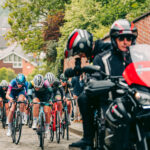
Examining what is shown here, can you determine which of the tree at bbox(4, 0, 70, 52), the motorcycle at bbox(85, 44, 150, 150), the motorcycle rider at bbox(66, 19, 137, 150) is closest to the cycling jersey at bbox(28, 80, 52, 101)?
the motorcycle rider at bbox(66, 19, 137, 150)

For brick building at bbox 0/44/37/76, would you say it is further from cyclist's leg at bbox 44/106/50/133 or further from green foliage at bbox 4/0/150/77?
cyclist's leg at bbox 44/106/50/133

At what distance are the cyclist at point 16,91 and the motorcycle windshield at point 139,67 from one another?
7518 millimetres

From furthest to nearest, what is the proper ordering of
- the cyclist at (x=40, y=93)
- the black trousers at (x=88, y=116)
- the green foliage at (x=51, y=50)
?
the green foliage at (x=51, y=50) < the cyclist at (x=40, y=93) < the black trousers at (x=88, y=116)

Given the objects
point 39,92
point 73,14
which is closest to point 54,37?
point 73,14

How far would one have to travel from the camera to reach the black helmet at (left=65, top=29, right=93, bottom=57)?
4965mm

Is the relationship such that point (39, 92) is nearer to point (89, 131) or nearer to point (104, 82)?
point (89, 131)

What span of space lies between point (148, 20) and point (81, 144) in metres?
7.92

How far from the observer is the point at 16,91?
12.3 meters

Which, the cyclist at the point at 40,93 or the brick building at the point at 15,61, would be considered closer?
the cyclist at the point at 40,93

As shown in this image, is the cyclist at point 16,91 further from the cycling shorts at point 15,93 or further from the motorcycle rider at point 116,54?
the motorcycle rider at point 116,54

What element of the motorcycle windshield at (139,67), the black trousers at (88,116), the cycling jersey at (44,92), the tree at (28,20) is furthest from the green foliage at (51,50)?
the motorcycle windshield at (139,67)

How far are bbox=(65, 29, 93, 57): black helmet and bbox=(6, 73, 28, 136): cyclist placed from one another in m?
6.32

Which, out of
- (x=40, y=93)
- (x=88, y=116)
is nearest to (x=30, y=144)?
(x=40, y=93)

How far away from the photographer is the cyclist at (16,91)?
36.8 feet
